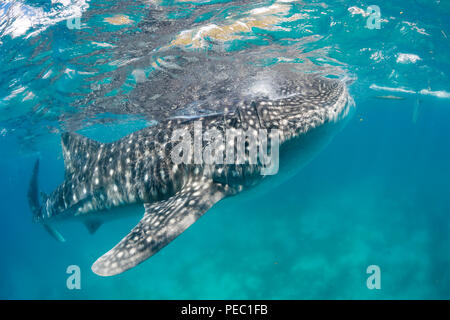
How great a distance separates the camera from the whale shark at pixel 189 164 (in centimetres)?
371

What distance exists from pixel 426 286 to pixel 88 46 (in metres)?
18.3

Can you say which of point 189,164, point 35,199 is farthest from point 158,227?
point 35,199

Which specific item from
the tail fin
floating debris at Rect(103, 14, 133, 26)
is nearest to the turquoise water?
floating debris at Rect(103, 14, 133, 26)

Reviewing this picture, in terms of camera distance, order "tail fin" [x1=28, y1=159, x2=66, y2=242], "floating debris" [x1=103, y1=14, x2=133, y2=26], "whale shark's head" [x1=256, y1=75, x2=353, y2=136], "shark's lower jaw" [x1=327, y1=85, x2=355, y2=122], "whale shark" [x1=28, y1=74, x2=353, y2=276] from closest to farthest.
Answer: "whale shark" [x1=28, y1=74, x2=353, y2=276] → "whale shark's head" [x1=256, y1=75, x2=353, y2=136] → "shark's lower jaw" [x1=327, y1=85, x2=355, y2=122] → "floating debris" [x1=103, y1=14, x2=133, y2=26] → "tail fin" [x1=28, y1=159, x2=66, y2=242]

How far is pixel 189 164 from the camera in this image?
4.86 meters

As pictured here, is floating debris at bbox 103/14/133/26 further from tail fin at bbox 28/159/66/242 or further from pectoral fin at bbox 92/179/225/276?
tail fin at bbox 28/159/66/242

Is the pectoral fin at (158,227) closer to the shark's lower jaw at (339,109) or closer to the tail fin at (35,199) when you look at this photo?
the shark's lower jaw at (339,109)

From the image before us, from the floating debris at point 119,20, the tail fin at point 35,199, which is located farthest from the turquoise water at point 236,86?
the tail fin at point 35,199

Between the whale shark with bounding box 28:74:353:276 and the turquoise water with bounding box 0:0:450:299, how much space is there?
1.17 metres

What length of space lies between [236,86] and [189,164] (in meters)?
6.05

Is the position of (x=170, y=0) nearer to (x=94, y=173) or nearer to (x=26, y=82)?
(x=94, y=173)

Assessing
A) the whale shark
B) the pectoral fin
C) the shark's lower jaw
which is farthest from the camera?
the shark's lower jaw

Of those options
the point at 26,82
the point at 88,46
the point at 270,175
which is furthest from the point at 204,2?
the point at 26,82

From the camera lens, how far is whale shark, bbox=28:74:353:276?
3709mm
